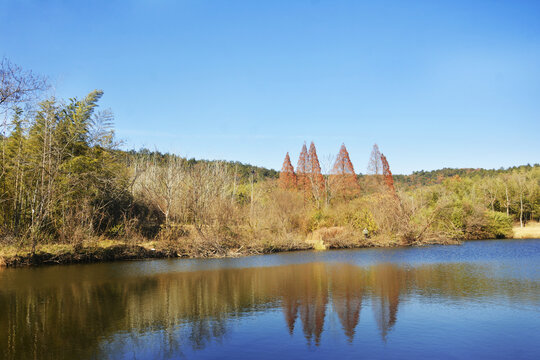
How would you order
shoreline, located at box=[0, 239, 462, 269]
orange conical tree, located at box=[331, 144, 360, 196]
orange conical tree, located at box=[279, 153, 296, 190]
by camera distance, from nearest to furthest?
shoreline, located at box=[0, 239, 462, 269], orange conical tree, located at box=[331, 144, 360, 196], orange conical tree, located at box=[279, 153, 296, 190]

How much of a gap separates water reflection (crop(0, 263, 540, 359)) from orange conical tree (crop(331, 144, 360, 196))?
2786 centimetres

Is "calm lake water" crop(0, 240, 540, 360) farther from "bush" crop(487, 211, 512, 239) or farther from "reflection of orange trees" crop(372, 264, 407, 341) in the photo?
"bush" crop(487, 211, 512, 239)

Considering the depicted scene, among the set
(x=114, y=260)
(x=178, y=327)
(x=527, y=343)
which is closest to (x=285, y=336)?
(x=178, y=327)

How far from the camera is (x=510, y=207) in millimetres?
55094

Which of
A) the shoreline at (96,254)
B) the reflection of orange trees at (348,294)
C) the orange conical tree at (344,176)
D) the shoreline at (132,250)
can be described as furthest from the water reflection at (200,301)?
the orange conical tree at (344,176)

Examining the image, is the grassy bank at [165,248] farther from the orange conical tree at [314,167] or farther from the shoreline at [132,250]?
the orange conical tree at [314,167]

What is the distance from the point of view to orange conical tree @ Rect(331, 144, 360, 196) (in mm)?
46844

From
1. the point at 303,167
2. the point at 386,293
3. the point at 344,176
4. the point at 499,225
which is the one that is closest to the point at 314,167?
the point at 303,167

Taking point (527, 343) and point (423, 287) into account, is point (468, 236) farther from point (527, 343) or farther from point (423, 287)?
point (527, 343)

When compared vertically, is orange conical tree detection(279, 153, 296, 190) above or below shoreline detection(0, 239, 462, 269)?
above

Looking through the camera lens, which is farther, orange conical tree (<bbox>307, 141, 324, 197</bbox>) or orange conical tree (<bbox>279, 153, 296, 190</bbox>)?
orange conical tree (<bbox>279, 153, 296, 190</bbox>)

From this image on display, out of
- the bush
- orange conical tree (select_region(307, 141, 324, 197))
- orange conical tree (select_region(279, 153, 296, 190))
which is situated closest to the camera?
the bush

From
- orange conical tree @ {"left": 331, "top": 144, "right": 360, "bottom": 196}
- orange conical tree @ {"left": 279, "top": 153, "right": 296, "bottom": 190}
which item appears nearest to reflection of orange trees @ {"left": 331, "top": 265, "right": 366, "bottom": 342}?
orange conical tree @ {"left": 331, "top": 144, "right": 360, "bottom": 196}

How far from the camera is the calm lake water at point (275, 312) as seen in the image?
8.12 m
